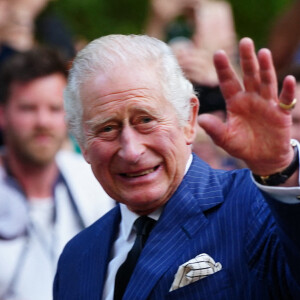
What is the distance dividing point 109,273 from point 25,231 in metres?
1.79

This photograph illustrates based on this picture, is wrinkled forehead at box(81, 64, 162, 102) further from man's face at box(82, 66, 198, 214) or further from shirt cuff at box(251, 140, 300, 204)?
shirt cuff at box(251, 140, 300, 204)

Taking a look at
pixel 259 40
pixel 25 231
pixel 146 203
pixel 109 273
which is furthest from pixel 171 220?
pixel 259 40

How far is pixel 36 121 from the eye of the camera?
5445mm

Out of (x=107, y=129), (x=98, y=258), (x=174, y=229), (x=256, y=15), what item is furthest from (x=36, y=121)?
(x=256, y=15)

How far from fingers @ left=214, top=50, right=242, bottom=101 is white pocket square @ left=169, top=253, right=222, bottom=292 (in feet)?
1.86

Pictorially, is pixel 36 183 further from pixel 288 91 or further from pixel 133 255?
pixel 288 91

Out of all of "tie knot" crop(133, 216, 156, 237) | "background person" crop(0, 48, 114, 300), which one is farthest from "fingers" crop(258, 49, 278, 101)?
"background person" crop(0, 48, 114, 300)

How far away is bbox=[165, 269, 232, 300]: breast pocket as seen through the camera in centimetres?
309

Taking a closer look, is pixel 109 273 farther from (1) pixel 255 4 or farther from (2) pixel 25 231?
A: (1) pixel 255 4

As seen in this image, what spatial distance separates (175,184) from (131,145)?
0.25 metres

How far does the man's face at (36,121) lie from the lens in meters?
5.47

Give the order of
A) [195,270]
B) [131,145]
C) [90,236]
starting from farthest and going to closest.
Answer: [90,236]
[131,145]
[195,270]

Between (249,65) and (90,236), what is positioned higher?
(249,65)

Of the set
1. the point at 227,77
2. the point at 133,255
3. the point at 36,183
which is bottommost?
the point at 36,183
